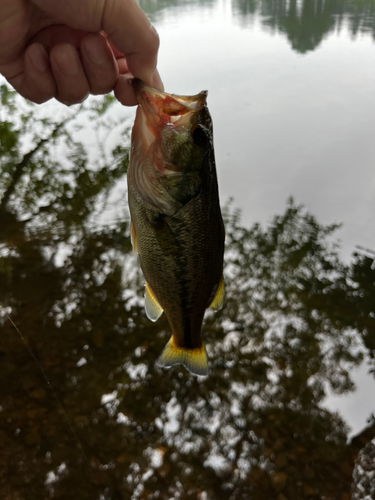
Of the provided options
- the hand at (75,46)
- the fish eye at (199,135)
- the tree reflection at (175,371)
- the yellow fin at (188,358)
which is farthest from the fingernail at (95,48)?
the tree reflection at (175,371)

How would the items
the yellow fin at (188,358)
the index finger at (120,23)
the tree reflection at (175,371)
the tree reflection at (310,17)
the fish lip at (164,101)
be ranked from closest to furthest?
the fish lip at (164,101) < the index finger at (120,23) < the yellow fin at (188,358) < the tree reflection at (175,371) < the tree reflection at (310,17)

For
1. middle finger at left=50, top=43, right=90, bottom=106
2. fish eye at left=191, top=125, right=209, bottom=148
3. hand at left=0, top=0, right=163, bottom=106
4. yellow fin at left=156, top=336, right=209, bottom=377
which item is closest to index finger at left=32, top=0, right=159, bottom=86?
hand at left=0, top=0, right=163, bottom=106

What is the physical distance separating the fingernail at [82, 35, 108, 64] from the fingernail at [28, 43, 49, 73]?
0.70 feet

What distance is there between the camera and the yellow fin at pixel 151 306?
5.07 ft

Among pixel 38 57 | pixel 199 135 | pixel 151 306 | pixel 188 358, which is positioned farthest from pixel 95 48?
pixel 188 358

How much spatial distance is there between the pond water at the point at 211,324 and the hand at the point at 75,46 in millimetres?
2146

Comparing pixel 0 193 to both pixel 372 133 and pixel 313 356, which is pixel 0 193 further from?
pixel 372 133

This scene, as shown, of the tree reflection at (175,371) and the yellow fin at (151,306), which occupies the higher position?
the yellow fin at (151,306)

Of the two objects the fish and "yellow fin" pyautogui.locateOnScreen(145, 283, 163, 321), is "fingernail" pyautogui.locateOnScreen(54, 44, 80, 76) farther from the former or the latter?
"yellow fin" pyautogui.locateOnScreen(145, 283, 163, 321)

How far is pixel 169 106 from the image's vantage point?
4.00 ft

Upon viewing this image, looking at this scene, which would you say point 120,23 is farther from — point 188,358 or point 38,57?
point 188,358

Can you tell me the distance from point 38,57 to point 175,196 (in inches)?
37.6

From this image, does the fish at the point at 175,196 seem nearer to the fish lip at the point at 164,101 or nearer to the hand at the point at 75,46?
the fish lip at the point at 164,101

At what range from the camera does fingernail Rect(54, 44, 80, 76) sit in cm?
154
